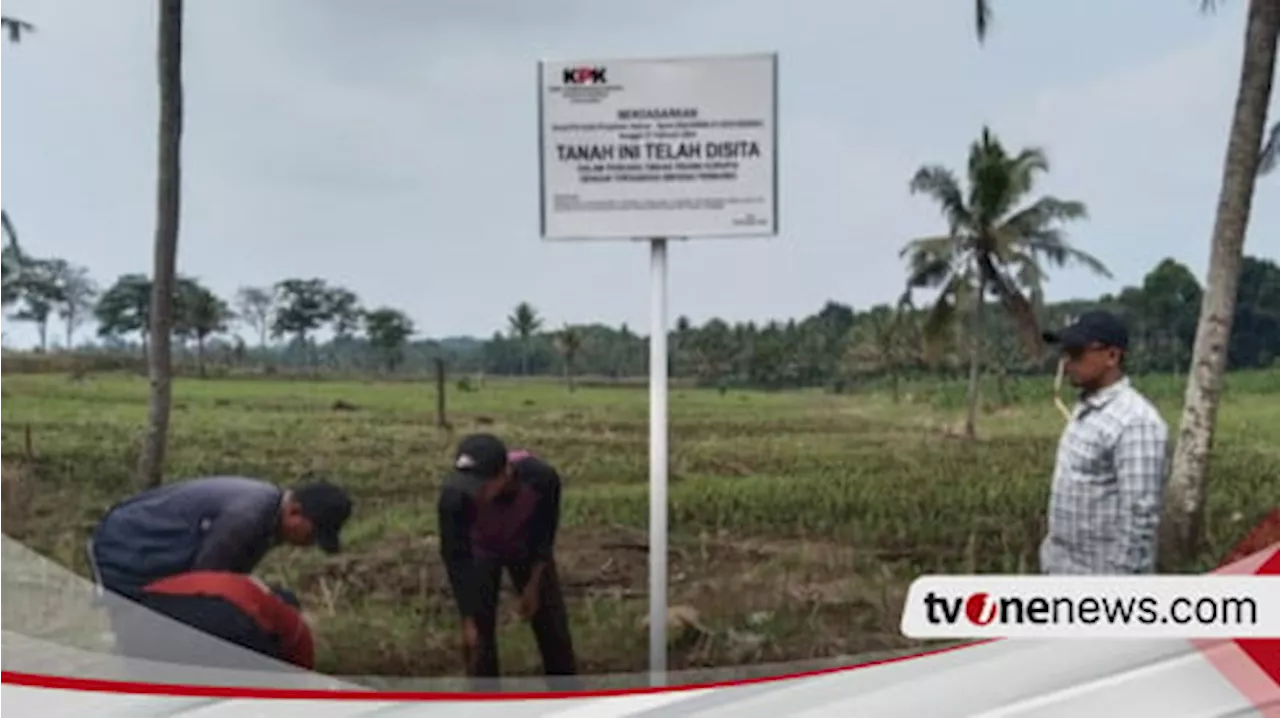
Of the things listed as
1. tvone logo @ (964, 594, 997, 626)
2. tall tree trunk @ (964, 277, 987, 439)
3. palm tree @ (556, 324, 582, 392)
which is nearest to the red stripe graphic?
tvone logo @ (964, 594, 997, 626)

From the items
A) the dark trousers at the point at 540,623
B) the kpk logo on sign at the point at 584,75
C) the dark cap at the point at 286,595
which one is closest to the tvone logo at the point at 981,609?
the dark trousers at the point at 540,623

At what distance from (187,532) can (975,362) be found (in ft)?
5.12

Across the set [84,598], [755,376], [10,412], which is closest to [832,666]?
[755,376]

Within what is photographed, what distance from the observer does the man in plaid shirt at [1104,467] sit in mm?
2289

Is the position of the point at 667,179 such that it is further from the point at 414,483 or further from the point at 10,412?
the point at 10,412

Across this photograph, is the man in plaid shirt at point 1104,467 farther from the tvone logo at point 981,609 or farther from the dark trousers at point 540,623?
the dark trousers at point 540,623

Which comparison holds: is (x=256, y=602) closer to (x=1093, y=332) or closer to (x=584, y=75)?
Answer: (x=584, y=75)

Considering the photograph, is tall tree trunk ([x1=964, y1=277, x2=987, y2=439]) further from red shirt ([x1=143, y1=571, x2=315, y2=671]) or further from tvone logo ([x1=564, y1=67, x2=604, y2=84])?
red shirt ([x1=143, y1=571, x2=315, y2=671])

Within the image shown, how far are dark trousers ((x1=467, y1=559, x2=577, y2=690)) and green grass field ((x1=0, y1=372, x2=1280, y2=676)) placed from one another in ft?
0.10

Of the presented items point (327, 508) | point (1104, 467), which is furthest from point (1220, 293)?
point (327, 508)

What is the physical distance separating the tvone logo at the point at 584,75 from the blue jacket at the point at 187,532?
3.24ft

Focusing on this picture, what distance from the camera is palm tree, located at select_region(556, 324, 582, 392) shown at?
2.33 metres

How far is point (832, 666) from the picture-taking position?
237 cm

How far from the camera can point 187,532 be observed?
7.61 feet
